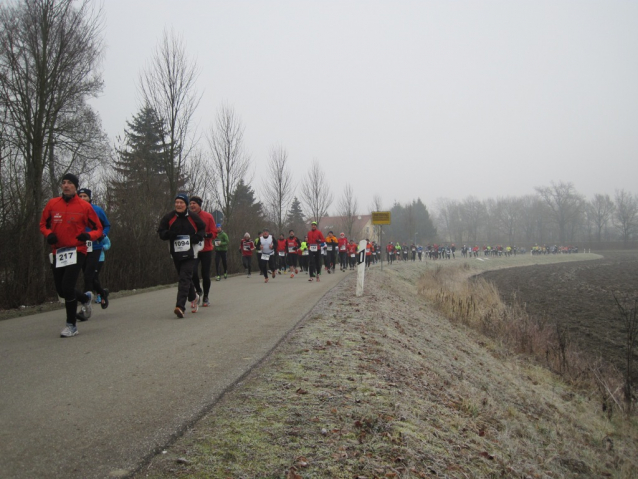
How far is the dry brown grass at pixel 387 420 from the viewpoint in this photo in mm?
3068

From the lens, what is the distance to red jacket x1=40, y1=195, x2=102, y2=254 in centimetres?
666

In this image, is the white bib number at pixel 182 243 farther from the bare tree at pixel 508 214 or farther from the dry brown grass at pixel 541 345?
the bare tree at pixel 508 214

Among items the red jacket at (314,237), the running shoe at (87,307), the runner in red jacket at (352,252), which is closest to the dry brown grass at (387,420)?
the running shoe at (87,307)

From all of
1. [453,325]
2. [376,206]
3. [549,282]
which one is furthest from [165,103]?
[376,206]

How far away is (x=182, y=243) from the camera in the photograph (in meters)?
8.29

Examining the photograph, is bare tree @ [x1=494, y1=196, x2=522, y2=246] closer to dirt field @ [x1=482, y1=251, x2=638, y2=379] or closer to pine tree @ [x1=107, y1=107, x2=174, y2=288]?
dirt field @ [x1=482, y1=251, x2=638, y2=379]

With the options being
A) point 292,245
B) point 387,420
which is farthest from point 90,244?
point 292,245

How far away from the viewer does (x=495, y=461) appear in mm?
4215

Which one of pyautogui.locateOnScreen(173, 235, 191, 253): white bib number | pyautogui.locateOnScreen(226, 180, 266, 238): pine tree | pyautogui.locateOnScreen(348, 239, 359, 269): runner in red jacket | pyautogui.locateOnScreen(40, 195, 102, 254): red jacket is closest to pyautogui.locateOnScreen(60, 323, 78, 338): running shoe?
pyautogui.locateOnScreen(40, 195, 102, 254): red jacket

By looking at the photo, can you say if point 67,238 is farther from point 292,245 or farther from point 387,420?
point 292,245

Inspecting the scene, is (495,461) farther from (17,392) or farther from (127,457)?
(17,392)

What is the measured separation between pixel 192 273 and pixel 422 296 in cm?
1237

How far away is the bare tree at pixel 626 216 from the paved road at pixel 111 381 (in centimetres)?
13036

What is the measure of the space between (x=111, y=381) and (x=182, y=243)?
164 inches
